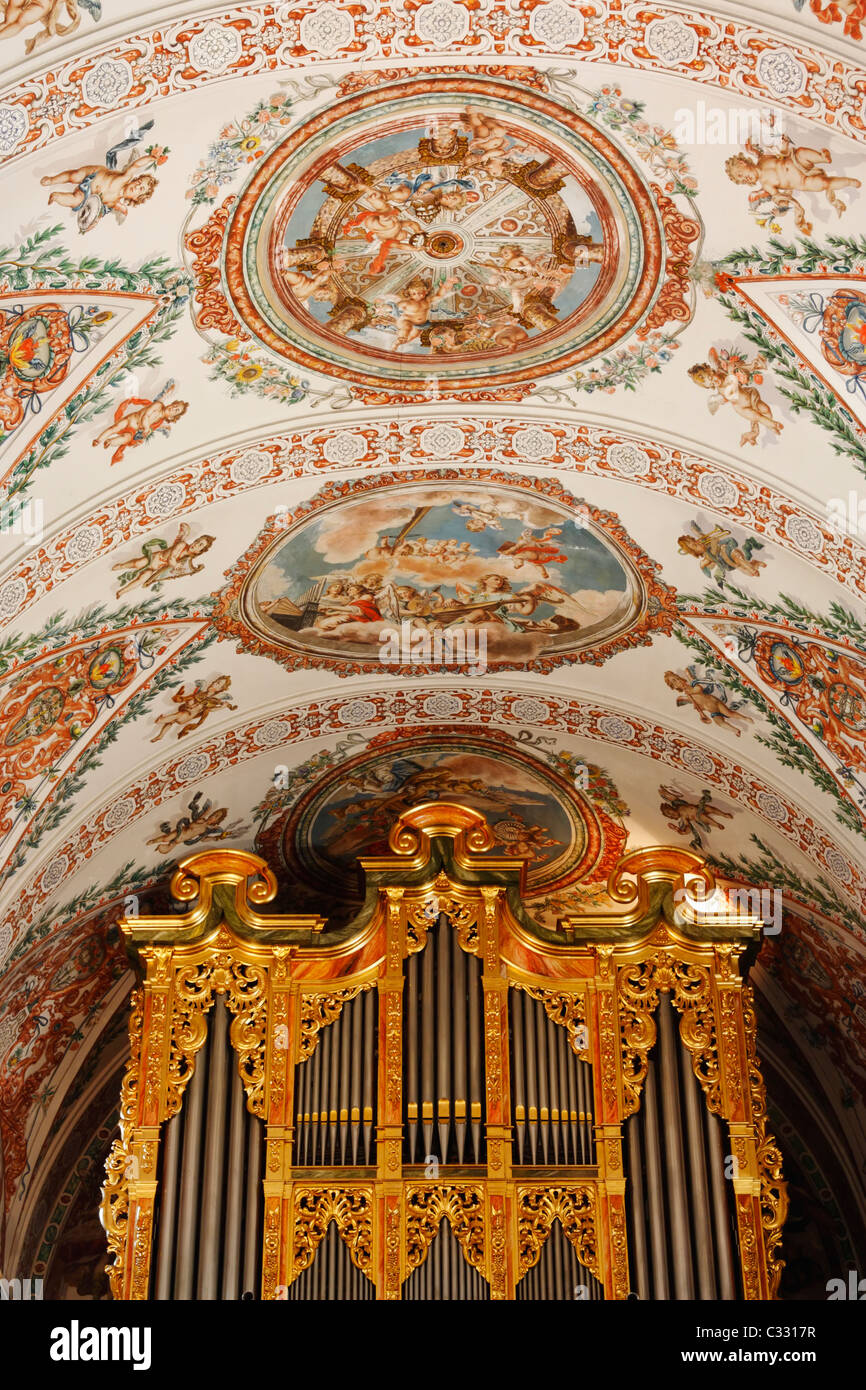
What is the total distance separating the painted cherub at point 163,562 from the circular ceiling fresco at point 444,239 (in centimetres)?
180

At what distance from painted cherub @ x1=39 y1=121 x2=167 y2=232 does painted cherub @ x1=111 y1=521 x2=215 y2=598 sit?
278cm

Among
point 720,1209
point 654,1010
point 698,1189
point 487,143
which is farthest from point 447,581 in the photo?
point 720,1209

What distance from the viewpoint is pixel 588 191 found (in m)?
8.85

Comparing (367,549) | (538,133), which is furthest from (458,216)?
(367,549)

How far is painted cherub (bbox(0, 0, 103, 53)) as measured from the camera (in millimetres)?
7418

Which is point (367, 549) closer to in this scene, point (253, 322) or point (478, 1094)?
point (253, 322)

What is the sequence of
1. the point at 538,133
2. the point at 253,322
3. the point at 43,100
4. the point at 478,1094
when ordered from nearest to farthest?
1. the point at 43,100
2. the point at 538,133
3. the point at 253,322
4. the point at 478,1094

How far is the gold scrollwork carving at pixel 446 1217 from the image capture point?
1200cm

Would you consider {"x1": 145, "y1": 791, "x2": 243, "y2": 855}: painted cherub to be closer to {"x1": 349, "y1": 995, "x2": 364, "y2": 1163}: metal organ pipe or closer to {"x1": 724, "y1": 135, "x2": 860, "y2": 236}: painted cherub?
{"x1": 349, "y1": 995, "x2": 364, "y2": 1163}: metal organ pipe

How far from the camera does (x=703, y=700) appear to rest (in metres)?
12.9

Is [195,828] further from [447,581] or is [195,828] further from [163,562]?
[163,562]

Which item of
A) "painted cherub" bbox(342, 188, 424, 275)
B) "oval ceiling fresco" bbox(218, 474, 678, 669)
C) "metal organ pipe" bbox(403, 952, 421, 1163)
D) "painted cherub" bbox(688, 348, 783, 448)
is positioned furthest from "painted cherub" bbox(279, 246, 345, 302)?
"metal organ pipe" bbox(403, 952, 421, 1163)

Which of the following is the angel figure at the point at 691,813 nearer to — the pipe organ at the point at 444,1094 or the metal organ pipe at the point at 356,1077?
the pipe organ at the point at 444,1094

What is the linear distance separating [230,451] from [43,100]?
3.07m
